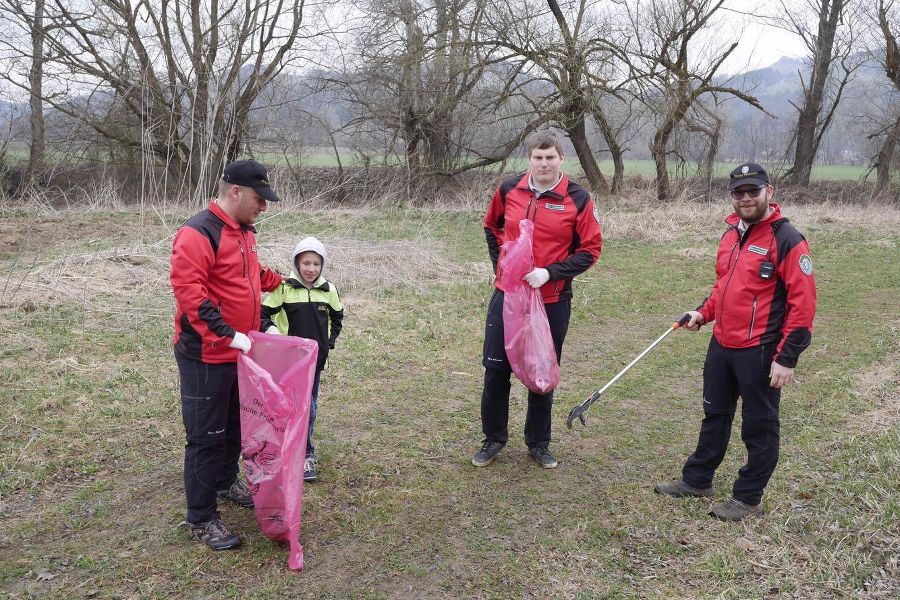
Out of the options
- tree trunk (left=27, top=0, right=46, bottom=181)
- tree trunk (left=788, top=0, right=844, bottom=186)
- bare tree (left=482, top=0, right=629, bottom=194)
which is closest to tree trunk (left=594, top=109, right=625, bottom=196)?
bare tree (left=482, top=0, right=629, bottom=194)

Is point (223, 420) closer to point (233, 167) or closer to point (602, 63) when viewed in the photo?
point (233, 167)

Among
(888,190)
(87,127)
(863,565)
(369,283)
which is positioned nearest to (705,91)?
(888,190)

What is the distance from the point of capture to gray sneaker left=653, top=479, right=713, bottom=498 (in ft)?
12.0

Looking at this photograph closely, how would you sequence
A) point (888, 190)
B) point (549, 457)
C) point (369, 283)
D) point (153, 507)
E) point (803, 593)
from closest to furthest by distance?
1. point (803, 593)
2. point (153, 507)
3. point (549, 457)
4. point (369, 283)
5. point (888, 190)

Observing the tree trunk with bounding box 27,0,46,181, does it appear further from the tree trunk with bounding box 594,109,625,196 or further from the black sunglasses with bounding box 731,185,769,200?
the black sunglasses with bounding box 731,185,769,200

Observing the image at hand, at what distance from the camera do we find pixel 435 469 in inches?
157

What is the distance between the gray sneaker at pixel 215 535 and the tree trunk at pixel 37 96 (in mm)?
13813

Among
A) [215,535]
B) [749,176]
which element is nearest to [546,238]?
[749,176]

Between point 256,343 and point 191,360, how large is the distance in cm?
26

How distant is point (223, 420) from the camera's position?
10.2 feet

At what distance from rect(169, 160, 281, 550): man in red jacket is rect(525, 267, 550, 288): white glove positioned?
1.29m

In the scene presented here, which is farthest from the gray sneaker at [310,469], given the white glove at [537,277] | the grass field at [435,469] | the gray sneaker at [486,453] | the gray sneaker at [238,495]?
the white glove at [537,277]

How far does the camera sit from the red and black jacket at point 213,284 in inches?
111

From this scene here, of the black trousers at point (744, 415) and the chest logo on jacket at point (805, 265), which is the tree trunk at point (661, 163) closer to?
the black trousers at point (744, 415)
